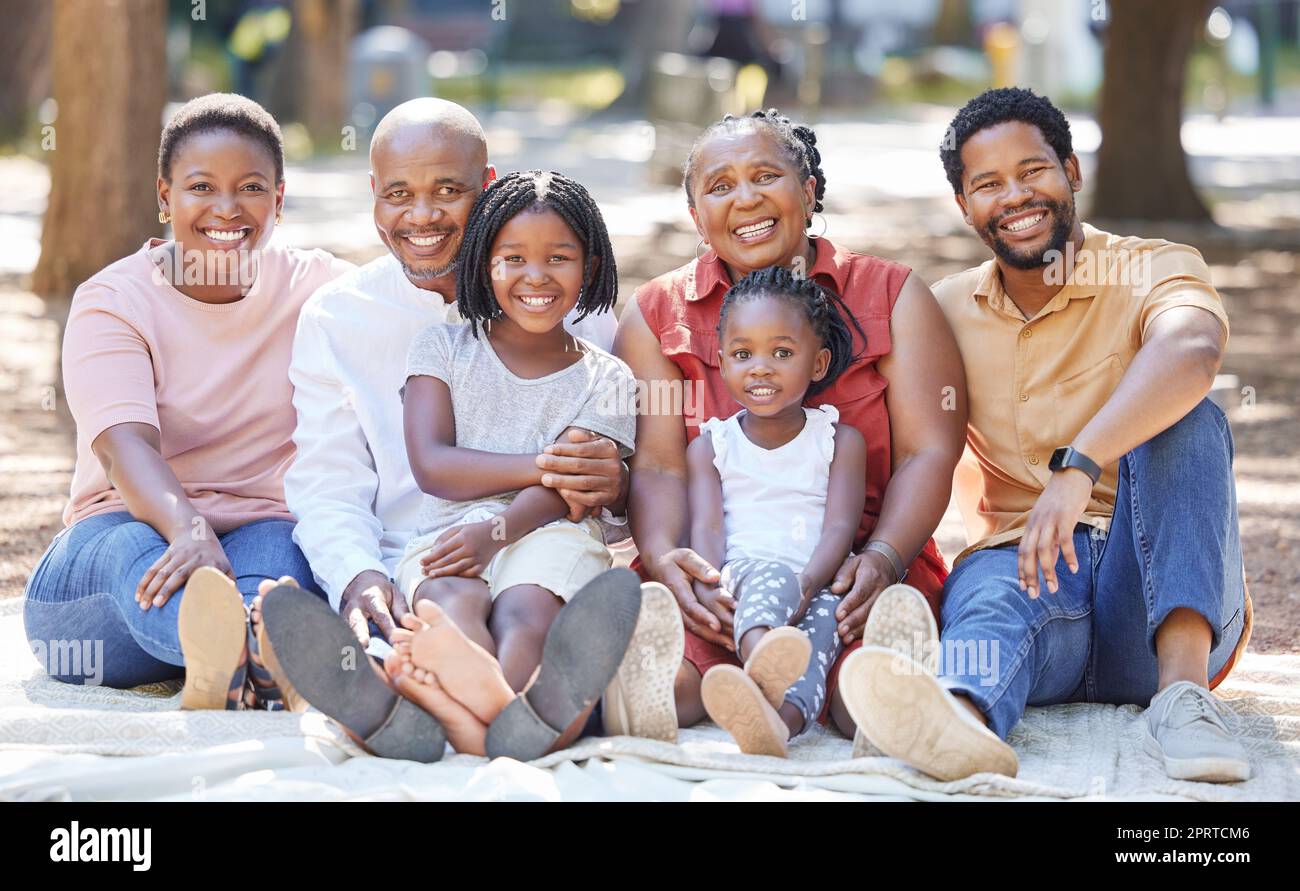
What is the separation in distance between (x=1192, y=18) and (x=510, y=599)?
984 centimetres

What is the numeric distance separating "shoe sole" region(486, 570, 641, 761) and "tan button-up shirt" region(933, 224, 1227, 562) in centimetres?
101

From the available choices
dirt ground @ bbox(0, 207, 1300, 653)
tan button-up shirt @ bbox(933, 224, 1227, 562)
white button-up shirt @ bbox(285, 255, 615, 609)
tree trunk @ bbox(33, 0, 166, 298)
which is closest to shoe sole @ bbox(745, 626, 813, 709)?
tan button-up shirt @ bbox(933, 224, 1227, 562)

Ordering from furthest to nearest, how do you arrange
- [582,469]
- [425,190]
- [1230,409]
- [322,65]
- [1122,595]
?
1. [322,65]
2. [1230,409]
3. [425,190]
4. [582,469]
5. [1122,595]

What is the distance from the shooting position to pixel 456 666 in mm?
3051

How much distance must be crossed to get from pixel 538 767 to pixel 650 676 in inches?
11.3

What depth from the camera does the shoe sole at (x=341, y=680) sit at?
2.98 m

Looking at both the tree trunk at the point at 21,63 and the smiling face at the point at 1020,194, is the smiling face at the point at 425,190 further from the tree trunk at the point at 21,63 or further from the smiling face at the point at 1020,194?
the tree trunk at the point at 21,63

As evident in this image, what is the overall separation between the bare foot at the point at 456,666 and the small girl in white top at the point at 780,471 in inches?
20.8

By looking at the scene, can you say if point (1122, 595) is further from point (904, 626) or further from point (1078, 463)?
point (904, 626)

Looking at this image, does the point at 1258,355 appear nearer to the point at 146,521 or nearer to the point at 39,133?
the point at 146,521

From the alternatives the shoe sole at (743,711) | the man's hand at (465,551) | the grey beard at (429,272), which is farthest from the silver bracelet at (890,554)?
the grey beard at (429,272)

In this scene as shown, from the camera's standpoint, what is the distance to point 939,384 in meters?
3.69

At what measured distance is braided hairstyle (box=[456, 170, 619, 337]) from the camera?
3.63m

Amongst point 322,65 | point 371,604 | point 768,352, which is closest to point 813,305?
point 768,352
